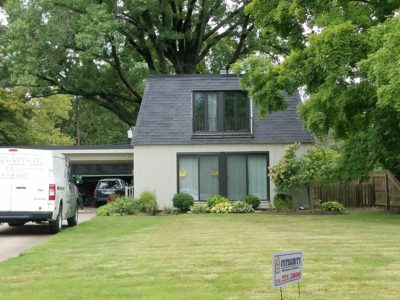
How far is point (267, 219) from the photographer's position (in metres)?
20.6

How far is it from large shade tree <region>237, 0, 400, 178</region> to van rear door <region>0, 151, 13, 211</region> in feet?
29.4

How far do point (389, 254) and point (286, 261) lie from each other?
5.78 metres

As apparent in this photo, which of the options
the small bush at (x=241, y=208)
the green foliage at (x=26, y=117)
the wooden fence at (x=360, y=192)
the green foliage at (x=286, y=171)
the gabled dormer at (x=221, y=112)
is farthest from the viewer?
the green foliage at (x=26, y=117)

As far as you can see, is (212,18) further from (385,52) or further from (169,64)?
(385,52)

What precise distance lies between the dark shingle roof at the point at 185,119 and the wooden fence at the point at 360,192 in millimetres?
3226

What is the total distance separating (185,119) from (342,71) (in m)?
11.3

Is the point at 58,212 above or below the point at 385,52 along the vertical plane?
below

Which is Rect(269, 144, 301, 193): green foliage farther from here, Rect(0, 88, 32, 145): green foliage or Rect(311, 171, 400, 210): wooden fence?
Rect(0, 88, 32, 145): green foliage

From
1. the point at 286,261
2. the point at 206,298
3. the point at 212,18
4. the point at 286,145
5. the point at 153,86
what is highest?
the point at 212,18

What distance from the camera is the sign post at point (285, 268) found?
19.2ft

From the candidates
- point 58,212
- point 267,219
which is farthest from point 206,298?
point 267,219

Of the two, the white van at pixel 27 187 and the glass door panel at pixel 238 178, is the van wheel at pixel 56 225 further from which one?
the glass door panel at pixel 238 178

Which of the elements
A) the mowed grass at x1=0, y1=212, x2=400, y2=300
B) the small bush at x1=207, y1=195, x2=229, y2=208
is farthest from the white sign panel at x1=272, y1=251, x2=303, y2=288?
the small bush at x1=207, y1=195, x2=229, y2=208

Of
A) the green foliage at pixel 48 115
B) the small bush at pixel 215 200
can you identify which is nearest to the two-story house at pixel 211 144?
the small bush at pixel 215 200
